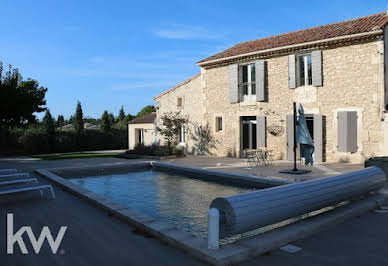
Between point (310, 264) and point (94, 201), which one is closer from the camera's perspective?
point (310, 264)

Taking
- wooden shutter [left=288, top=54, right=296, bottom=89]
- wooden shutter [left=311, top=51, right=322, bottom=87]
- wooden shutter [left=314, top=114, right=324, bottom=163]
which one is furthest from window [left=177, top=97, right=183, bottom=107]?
wooden shutter [left=314, top=114, right=324, bottom=163]

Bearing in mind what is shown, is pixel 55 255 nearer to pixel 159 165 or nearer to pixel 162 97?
pixel 159 165

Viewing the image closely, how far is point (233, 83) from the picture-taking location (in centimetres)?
1684

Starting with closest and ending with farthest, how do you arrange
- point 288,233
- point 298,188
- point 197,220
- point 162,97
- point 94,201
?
point 288,233, point 298,188, point 197,220, point 94,201, point 162,97

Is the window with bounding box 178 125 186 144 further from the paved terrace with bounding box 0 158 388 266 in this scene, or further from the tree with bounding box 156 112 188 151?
the paved terrace with bounding box 0 158 388 266

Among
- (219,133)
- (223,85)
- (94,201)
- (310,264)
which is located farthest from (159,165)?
(310,264)

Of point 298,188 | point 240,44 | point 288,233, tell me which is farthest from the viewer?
point 240,44

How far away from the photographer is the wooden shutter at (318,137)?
13.6 metres

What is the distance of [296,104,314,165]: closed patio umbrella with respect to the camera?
34.6 ft

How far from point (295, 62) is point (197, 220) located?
1085 centimetres

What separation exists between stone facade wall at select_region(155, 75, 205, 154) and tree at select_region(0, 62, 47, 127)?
9.82m

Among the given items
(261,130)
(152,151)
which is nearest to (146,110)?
(152,151)

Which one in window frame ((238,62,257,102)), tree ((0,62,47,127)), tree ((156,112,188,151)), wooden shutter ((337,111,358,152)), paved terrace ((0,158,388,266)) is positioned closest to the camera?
paved terrace ((0,158,388,266))

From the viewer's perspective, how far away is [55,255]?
389 centimetres
